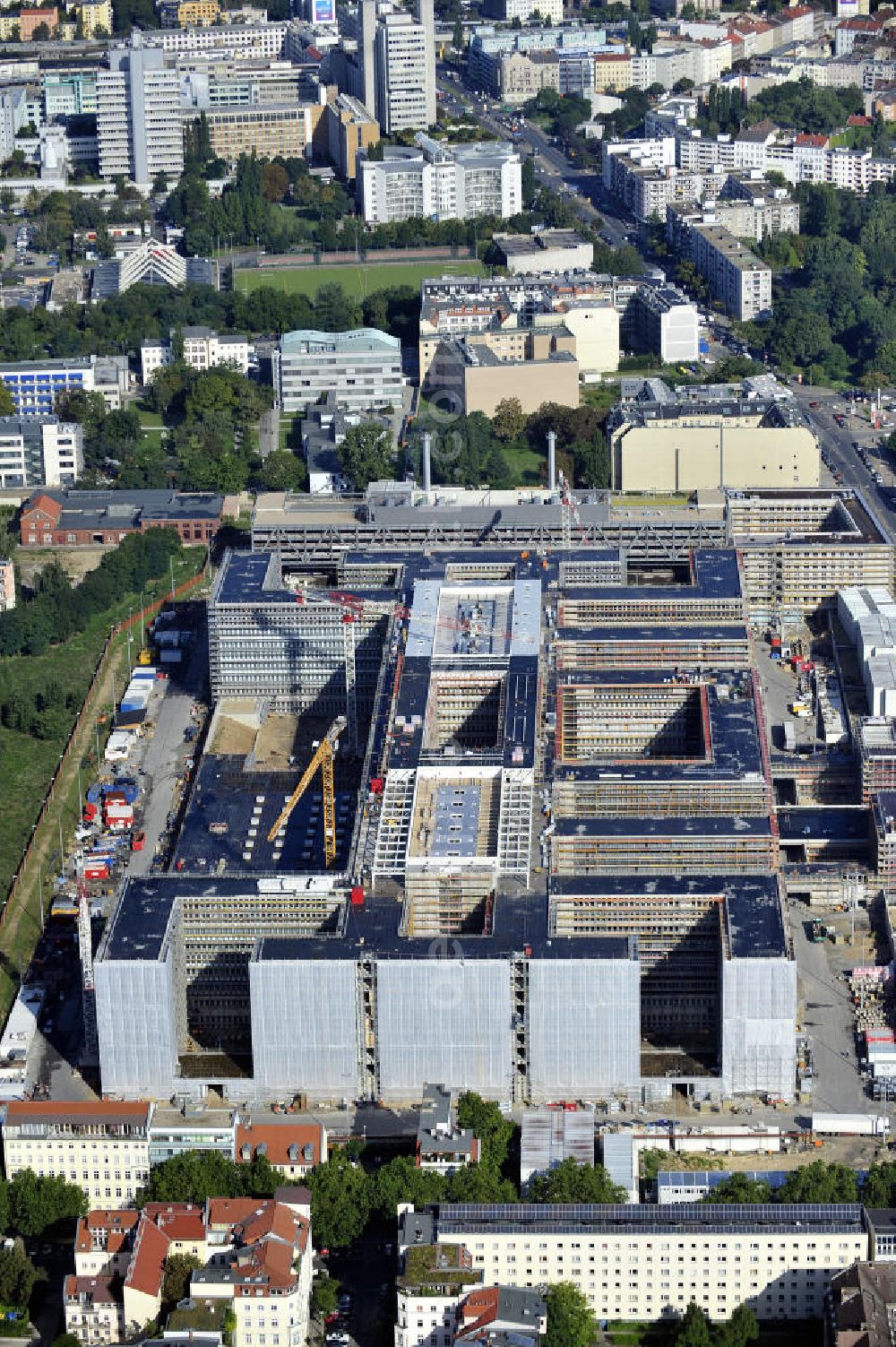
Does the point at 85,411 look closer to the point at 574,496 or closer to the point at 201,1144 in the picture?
the point at 574,496

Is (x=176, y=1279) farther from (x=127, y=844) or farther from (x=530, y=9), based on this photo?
(x=530, y=9)

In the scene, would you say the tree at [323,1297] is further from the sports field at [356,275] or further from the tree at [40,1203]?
the sports field at [356,275]

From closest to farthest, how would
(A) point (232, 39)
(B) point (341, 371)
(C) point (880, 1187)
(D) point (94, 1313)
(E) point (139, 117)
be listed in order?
(D) point (94, 1313)
(C) point (880, 1187)
(B) point (341, 371)
(E) point (139, 117)
(A) point (232, 39)

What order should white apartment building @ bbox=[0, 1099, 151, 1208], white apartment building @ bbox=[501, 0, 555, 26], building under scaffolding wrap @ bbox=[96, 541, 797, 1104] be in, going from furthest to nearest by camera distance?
white apartment building @ bbox=[501, 0, 555, 26]
building under scaffolding wrap @ bbox=[96, 541, 797, 1104]
white apartment building @ bbox=[0, 1099, 151, 1208]

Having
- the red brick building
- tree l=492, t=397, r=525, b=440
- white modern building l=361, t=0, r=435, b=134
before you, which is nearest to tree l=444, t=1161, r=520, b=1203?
the red brick building

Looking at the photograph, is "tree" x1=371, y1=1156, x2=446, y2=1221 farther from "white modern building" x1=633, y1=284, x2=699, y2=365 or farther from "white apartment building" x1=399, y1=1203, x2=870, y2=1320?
"white modern building" x1=633, y1=284, x2=699, y2=365

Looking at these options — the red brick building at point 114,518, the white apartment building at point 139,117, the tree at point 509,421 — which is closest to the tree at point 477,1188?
the red brick building at point 114,518

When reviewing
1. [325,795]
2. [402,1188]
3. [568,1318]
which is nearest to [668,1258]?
[568,1318]

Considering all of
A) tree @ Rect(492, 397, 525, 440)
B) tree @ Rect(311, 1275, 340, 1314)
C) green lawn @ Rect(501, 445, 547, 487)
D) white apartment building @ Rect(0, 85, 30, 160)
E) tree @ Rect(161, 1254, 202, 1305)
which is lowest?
tree @ Rect(311, 1275, 340, 1314)
